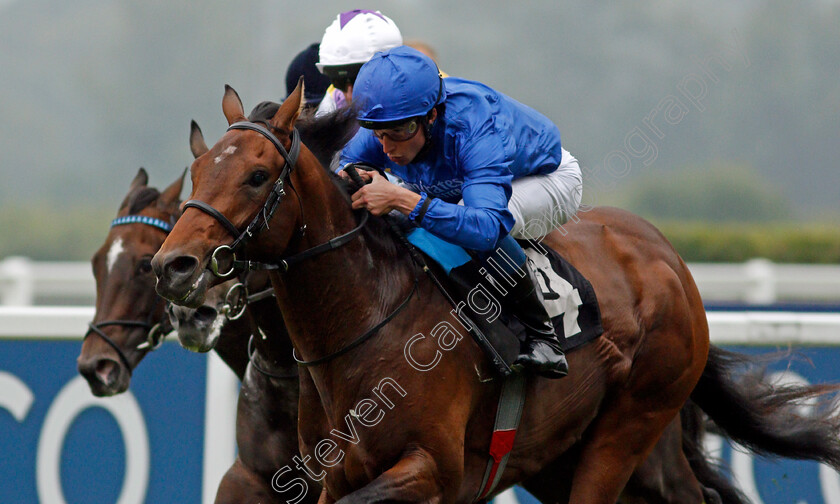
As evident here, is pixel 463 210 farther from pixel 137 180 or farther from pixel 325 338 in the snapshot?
pixel 137 180

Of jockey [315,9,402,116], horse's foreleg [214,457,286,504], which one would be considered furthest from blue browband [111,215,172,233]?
horse's foreleg [214,457,286,504]

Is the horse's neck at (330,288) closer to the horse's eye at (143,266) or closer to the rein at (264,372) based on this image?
the rein at (264,372)

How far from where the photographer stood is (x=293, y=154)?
269 centimetres

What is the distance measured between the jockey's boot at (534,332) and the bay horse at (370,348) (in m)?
0.14

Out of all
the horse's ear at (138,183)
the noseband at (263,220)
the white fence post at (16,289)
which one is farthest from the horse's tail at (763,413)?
the white fence post at (16,289)

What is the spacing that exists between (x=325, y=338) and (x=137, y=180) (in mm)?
1956

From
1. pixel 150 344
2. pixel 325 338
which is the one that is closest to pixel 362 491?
pixel 325 338

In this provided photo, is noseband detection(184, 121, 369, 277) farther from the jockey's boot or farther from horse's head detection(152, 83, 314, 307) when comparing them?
the jockey's boot

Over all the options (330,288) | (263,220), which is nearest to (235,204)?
(263,220)

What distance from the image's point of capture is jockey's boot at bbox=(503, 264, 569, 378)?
3.09 metres

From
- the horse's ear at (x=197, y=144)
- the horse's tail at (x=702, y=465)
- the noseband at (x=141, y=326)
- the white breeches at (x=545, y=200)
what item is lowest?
the horse's tail at (x=702, y=465)

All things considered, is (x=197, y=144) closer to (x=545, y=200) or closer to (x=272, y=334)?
(x=272, y=334)

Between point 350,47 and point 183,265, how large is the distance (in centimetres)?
176

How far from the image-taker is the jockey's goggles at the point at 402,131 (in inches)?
116
